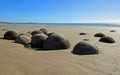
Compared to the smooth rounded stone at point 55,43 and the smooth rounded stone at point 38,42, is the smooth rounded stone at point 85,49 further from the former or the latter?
the smooth rounded stone at point 38,42

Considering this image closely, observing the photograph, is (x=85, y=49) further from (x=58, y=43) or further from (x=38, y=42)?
(x=38, y=42)

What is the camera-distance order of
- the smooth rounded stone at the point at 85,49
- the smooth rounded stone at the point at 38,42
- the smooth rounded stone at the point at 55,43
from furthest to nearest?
the smooth rounded stone at the point at 38,42
the smooth rounded stone at the point at 55,43
the smooth rounded stone at the point at 85,49

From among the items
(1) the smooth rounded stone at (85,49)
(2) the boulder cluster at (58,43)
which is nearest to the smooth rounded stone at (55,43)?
(2) the boulder cluster at (58,43)

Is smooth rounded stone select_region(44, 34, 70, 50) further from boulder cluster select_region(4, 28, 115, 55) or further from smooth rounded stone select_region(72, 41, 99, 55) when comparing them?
smooth rounded stone select_region(72, 41, 99, 55)

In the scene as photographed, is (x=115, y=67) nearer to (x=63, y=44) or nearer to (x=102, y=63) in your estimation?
(x=102, y=63)

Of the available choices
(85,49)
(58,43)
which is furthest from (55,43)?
(85,49)

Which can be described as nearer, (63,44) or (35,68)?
(35,68)

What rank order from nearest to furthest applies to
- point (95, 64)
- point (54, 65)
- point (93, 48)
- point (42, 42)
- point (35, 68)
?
point (35, 68)
point (54, 65)
point (95, 64)
point (93, 48)
point (42, 42)

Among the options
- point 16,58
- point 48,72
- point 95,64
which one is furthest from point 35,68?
point 95,64

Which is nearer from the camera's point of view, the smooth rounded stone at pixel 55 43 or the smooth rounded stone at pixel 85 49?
the smooth rounded stone at pixel 85 49

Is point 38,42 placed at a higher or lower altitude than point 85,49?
lower

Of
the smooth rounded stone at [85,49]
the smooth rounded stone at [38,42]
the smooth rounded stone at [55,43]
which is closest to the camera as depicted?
the smooth rounded stone at [85,49]

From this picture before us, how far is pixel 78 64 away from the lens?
24.0 ft

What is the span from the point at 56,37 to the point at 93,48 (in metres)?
2.22
